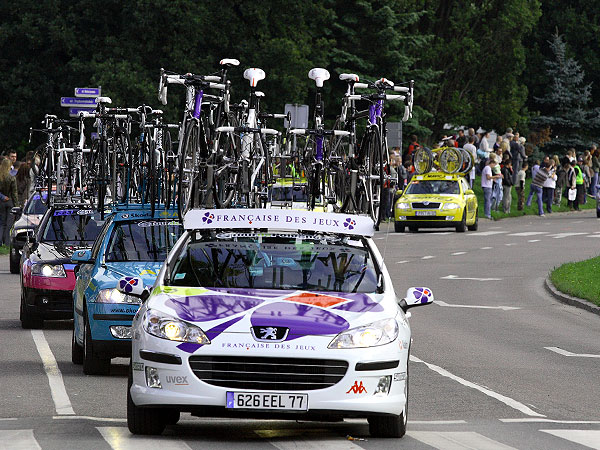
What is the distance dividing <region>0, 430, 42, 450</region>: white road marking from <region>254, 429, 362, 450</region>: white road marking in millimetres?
1501

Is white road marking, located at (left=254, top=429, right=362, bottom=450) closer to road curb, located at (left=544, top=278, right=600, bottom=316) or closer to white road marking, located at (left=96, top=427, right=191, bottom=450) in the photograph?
white road marking, located at (left=96, top=427, right=191, bottom=450)

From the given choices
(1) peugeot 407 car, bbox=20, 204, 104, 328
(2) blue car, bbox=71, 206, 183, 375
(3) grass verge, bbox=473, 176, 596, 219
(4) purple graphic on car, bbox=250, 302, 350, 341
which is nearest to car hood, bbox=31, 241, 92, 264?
(1) peugeot 407 car, bbox=20, 204, 104, 328

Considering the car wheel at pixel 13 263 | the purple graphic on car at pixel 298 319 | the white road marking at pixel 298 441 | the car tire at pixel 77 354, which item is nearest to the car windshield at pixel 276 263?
the purple graphic on car at pixel 298 319

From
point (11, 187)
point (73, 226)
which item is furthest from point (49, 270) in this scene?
point (11, 187)

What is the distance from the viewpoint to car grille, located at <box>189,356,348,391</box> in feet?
30.9

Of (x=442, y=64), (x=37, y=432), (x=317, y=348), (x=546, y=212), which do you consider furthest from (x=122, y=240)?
(x=442, y=64)

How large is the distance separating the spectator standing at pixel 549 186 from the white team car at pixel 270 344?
4338 centimetres

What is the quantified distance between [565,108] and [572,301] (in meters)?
48.3

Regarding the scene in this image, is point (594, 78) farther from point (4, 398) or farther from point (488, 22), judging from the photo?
point (4, 398)

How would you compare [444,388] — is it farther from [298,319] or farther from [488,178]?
[488,178]

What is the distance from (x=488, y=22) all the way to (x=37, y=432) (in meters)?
59.4

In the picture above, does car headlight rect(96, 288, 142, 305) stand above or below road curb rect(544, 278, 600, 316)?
above

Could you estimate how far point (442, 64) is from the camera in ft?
215

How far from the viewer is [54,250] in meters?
19.0
